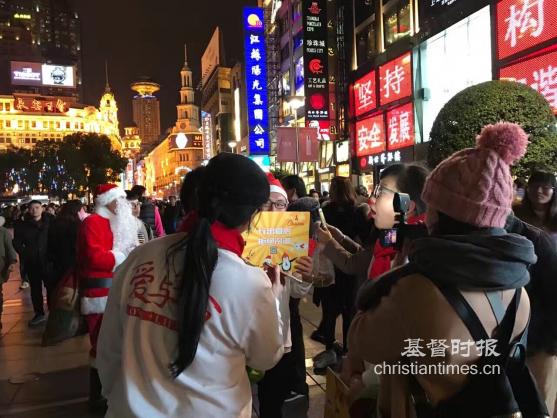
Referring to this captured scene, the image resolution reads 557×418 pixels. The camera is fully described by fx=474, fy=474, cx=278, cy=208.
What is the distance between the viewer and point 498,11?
1379 centimetres

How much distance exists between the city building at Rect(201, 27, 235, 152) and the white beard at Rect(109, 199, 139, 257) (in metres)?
62.5

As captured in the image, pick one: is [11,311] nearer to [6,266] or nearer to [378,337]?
[6,266]

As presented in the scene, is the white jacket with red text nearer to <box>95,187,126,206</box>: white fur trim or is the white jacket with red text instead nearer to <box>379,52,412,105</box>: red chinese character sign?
<box>95,187,126,206</box>: white fur trim

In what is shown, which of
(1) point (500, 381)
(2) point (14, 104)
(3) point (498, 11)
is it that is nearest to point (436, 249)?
(1) point (500, 381)

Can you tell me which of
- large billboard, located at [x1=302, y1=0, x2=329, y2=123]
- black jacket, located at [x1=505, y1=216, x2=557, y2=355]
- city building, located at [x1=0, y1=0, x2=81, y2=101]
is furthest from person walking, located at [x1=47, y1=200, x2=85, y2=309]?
city building, located at [x1=0, y1=0, x2=81, y2=101]

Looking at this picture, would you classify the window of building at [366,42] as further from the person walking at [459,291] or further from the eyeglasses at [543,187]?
the person walking at [459,291]

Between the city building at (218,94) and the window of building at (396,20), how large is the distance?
45.8 metres

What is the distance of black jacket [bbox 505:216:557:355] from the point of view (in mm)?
2455

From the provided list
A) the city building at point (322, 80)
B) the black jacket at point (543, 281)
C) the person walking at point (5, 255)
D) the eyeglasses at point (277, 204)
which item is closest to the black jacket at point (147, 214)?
the person walking at point (5, 255)

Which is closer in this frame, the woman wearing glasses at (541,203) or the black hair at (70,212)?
the woman wearing glasses at (541,203)

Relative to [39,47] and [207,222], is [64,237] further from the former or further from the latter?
[39,47]

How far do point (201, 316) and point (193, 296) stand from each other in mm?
69

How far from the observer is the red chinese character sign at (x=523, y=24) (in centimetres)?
1158

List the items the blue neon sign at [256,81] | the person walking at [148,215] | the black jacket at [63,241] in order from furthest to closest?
the blue neon sign at [256,81]
the person walking at [148,215]
the black jacket at [63,241]
